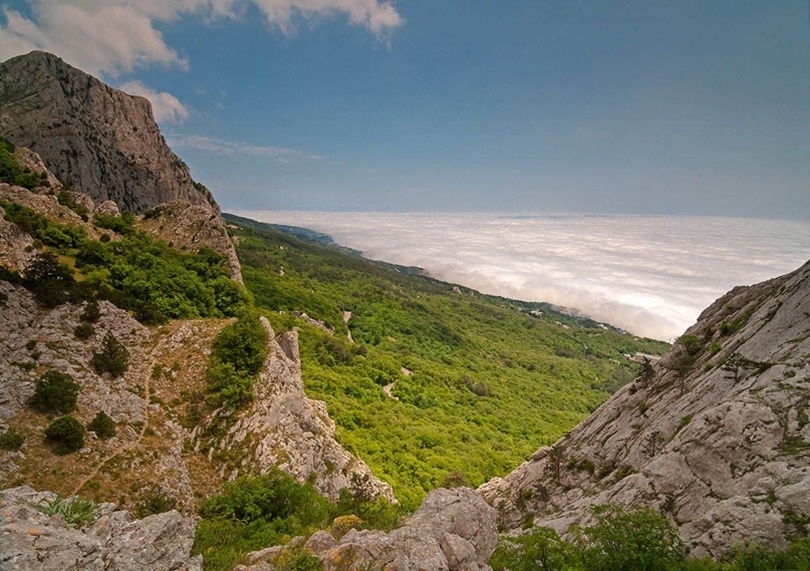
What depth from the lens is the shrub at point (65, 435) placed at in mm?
14266

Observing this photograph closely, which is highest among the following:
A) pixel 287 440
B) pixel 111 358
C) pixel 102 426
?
pixel 111 358

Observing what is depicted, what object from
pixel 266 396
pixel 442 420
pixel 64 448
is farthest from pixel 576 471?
pixel 442 420

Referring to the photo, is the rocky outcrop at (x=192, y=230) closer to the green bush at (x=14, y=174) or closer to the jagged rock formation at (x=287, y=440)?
the green bush at (x=14, y=174)

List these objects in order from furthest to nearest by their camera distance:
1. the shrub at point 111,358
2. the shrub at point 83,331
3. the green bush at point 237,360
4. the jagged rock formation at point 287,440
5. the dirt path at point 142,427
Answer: the green bush at point 237,360, the jagged rock formation at point 287,440, the shrub at point 83,331, the shrub at point 111,358, the dirt path at point 142,427

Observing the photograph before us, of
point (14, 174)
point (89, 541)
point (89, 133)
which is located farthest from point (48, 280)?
point (89, 133)

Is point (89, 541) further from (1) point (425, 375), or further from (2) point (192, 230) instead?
(1) point (425, 375)

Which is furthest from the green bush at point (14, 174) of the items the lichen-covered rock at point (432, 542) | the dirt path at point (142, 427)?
the lichen-covered rock at point (432, 542)

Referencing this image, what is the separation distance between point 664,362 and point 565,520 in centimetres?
1324

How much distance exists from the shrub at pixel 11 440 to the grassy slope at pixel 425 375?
23572 mm

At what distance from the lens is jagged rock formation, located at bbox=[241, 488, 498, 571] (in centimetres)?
1088

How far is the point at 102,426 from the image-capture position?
627 inches

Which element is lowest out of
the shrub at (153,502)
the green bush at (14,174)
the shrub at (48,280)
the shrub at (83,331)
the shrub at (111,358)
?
the shrub at (153,502)

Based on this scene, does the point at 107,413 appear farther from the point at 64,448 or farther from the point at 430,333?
the point at 430,333

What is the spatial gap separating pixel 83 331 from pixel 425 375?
213ft
